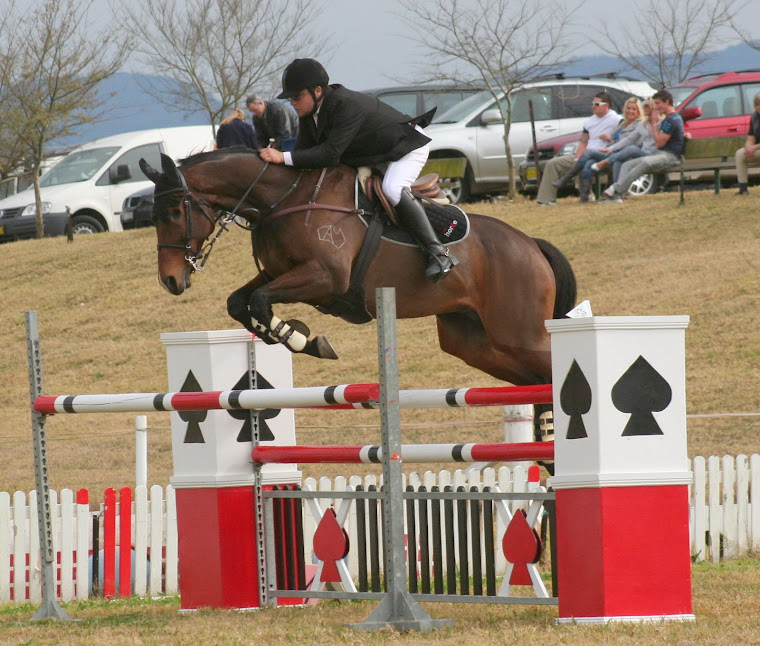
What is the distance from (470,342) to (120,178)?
12.7 meters

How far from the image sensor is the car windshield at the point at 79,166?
1919 centimetres

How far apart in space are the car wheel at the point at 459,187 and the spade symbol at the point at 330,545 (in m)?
11.9

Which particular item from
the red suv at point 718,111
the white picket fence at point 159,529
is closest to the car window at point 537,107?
the red suv at point 718,111

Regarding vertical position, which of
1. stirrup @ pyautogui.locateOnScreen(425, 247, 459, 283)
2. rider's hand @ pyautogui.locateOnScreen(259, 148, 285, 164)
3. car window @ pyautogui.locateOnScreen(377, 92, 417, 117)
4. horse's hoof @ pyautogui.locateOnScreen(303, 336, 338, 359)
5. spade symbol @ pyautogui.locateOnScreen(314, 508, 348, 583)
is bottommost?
spade symbol @ pyautogui.locateOnScreen(314, 508, 348, 583)

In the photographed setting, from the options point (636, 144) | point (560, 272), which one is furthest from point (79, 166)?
point (560, 272)

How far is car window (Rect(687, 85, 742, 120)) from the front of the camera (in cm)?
1630

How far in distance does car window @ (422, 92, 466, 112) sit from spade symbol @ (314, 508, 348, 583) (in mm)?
13692

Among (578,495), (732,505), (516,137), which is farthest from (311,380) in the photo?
(578,495)

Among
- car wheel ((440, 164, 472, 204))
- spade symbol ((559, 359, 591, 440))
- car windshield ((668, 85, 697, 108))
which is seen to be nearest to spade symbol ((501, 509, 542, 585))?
spade symbol ((559, 359, 591, 440))

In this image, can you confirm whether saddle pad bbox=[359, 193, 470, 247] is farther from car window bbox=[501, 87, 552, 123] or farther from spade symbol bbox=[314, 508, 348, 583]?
car window bbox=[501, 87, 552, 123]

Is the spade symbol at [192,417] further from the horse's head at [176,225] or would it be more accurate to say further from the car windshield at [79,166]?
the car windshield at [79,166]

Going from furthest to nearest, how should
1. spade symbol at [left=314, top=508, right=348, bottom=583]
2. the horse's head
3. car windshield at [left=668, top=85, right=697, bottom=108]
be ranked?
1. car windshield at [left=668, top=85, right=697, bottom=108]
2. the horse's head
3. spade symbol at [left=314, top=508, right=348, bottom=583]

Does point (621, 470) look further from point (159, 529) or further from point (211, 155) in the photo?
point (159, 529)

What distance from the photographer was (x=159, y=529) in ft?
23.6
